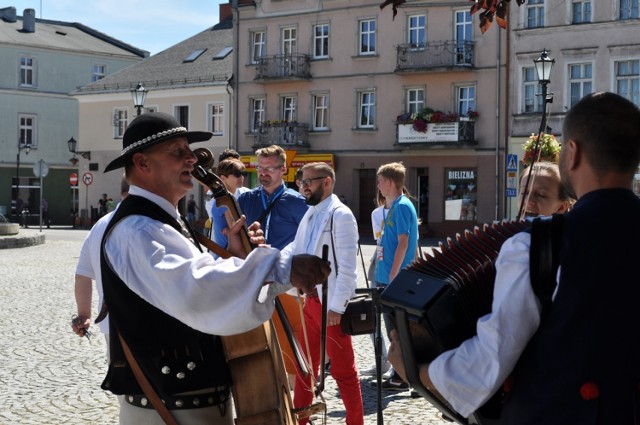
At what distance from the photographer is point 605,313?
279cm

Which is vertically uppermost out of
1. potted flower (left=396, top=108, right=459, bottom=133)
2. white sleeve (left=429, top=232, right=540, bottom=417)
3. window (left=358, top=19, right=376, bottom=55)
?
window (left=358, top=19, right=376, bottom=55)

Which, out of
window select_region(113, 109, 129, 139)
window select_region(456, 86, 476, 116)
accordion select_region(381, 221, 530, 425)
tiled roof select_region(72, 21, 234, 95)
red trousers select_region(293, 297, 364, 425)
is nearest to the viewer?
accordion select_region(381, 221, 530, 425)

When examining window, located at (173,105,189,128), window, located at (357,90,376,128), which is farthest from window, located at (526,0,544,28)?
window, located at (173,105,189,128)

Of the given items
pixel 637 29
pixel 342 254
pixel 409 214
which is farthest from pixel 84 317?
pixel 637 29

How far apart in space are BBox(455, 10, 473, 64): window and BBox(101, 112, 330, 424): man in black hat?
3695 centimetres

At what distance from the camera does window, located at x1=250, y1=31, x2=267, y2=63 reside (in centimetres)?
4631

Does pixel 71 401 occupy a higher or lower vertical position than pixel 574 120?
lower

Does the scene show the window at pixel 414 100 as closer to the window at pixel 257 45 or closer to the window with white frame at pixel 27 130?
the window at pixel 257 45

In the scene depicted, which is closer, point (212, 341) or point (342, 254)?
point (212, 341)

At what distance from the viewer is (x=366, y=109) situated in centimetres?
4341

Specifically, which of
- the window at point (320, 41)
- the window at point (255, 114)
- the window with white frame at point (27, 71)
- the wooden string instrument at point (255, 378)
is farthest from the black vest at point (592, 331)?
the window with white frame at point (27, 71)

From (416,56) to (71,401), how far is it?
114 feet

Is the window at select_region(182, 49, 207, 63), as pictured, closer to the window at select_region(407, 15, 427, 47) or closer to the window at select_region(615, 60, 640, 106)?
the window at select_region(407, 15, 427, 47)

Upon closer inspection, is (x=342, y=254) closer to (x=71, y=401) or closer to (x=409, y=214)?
(x=409, y=214)
